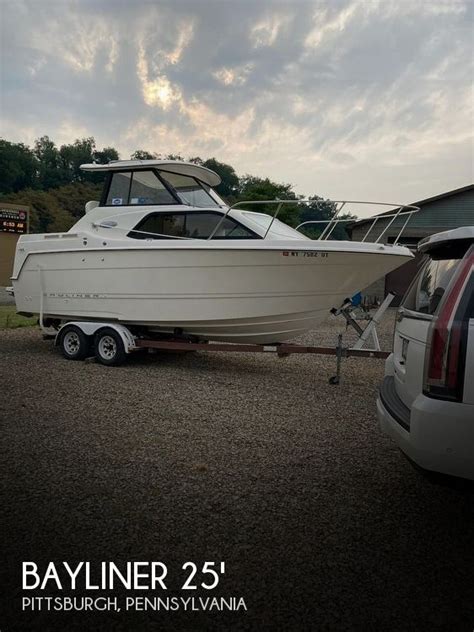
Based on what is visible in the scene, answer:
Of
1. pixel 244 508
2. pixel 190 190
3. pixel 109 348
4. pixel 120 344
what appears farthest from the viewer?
pixel 190 190

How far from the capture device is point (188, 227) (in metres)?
7.14

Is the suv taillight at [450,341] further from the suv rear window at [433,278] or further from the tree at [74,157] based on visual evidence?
the tree at [74,157]

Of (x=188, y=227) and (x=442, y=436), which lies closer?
(x=442, y=436)

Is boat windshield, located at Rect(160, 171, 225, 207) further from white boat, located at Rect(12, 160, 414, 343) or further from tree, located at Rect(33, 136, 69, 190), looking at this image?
tree, located at Rect(33, 136, 69, 190)

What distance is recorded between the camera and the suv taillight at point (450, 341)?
7.52 ft

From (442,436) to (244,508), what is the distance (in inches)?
53.0

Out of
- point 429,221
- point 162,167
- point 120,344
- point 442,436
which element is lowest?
point 120,344

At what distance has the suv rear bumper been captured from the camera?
2.25 meters

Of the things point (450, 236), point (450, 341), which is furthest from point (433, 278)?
point (450, 341)

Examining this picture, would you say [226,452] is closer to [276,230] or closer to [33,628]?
[33,628]

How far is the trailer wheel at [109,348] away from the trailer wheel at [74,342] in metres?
0.20

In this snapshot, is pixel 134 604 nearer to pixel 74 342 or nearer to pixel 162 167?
pixel 74 342

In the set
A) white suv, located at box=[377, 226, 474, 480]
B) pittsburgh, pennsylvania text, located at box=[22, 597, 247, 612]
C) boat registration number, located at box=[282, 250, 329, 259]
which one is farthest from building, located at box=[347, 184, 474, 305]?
pittsburgh, pennsylvania text, located at box=[22, 597, 247, 612]

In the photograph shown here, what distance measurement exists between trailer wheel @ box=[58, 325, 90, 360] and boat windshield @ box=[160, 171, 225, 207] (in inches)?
108
